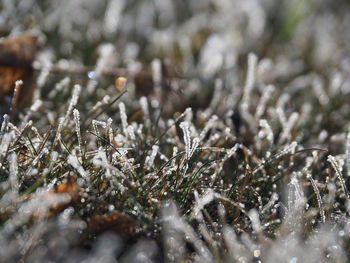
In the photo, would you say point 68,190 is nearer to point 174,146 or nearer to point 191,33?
point 174,146

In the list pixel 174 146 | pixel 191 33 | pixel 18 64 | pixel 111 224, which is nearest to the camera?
pixel 111 224

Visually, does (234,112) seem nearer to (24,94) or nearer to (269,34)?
(24,94)

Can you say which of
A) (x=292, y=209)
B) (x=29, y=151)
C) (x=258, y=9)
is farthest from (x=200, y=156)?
(x=258, y=9)

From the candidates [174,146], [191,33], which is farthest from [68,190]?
[191,33]

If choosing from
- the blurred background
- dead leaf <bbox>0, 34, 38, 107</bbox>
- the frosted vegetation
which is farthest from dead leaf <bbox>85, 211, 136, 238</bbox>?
the blurred background

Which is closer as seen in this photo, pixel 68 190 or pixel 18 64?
pixel 68 190

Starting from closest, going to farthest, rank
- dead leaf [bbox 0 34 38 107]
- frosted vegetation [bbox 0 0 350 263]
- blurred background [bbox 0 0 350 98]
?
frosted vegetation [bbox 0 0 350 263] → dead leaf [bbox 0 34 38 107] → blurred background [bbox 0 0 350 98]

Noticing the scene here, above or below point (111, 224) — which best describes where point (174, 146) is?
above

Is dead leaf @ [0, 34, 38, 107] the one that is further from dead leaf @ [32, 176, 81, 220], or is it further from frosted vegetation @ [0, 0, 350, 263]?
dead leaf @ [32, 176, 81, 220]

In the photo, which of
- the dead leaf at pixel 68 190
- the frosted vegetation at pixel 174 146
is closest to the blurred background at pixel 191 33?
the frosted vegetation at pixel 174 146
